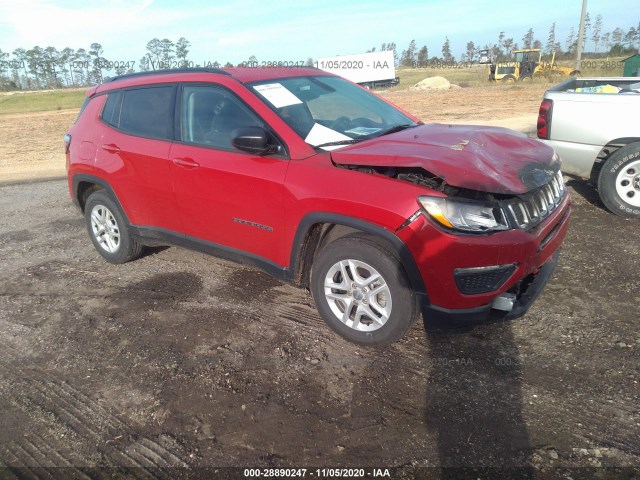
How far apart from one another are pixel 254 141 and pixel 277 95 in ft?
1.98

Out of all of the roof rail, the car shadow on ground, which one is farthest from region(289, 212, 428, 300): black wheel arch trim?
the roof rail

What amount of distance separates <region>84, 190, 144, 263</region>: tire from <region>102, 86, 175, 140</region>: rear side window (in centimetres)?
77

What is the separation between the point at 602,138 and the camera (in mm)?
5758

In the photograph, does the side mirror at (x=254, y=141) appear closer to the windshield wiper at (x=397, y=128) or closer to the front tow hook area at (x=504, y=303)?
the windshield wiper at (x=397, y=128)

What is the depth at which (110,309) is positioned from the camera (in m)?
4.25

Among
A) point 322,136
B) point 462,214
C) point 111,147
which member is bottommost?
point 462,214

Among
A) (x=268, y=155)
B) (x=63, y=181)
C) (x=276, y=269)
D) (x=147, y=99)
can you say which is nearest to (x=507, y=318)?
(x=276, y=269)

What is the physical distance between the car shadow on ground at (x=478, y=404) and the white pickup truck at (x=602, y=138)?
10.6 feet

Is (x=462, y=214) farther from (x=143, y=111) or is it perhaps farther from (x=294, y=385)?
(x=143, y=111)

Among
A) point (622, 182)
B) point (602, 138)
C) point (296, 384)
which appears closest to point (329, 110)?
point (296, 384)

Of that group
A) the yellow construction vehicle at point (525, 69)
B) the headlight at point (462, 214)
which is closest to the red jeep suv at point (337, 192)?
the headlight at point (462, 214)

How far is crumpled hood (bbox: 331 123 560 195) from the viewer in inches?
117

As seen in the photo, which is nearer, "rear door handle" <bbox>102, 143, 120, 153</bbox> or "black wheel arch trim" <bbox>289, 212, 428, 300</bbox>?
"black wheel arch trim" <bbox>289, 212, 428, 300</bbox>

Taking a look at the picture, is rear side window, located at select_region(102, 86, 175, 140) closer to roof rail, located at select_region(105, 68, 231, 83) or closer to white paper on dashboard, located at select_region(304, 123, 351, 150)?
roof rail, located at select_region(105, 68, 231, 83)
